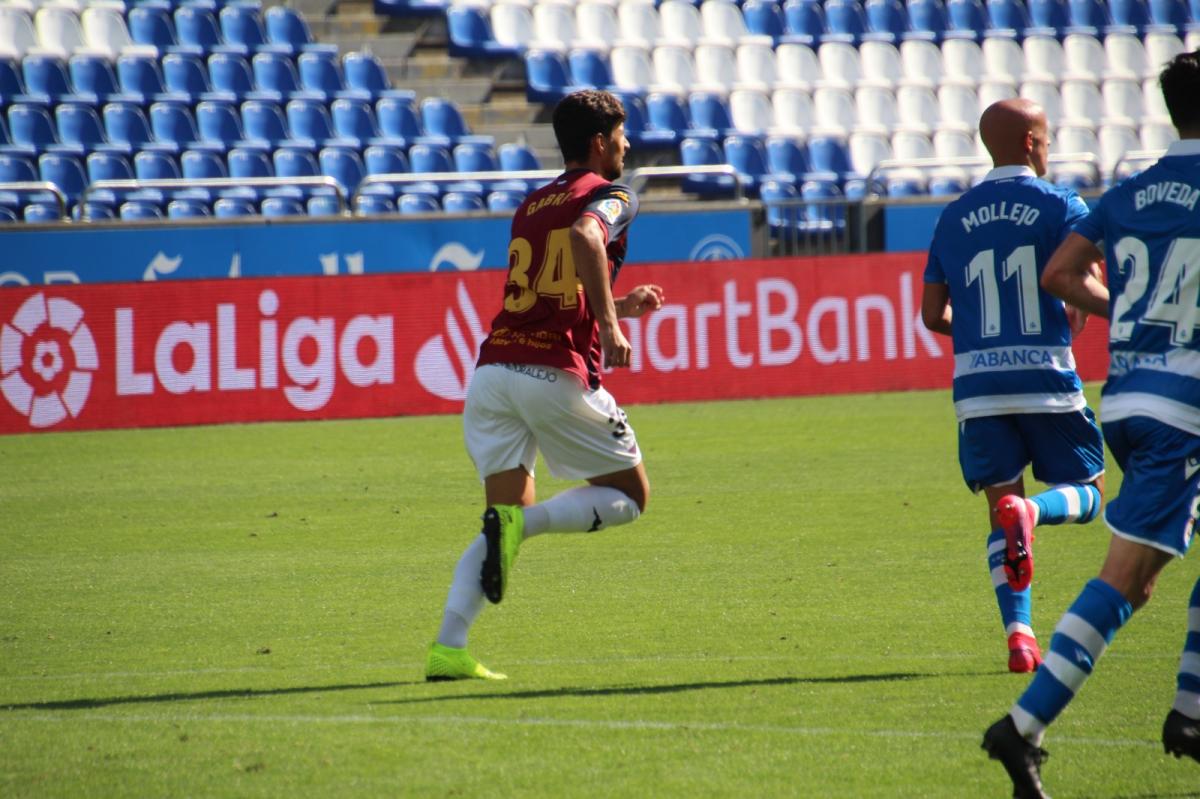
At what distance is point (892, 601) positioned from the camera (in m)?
6.83

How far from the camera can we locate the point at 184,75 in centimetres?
2000

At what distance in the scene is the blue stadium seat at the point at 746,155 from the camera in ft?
70.4

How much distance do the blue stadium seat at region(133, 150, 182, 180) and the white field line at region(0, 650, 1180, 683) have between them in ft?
44.2

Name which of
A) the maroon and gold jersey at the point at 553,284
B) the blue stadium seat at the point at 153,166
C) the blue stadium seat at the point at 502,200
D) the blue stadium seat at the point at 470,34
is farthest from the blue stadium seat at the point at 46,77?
the maroon and gold jersey at the point at 553,284

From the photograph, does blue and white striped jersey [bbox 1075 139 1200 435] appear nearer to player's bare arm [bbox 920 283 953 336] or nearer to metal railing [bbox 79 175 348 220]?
player's bare arm [bbox 920 283 953 336]

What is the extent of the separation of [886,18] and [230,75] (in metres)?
10.6

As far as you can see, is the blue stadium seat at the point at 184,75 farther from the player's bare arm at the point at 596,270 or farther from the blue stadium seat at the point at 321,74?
the player's bare arm at the point at 596,270

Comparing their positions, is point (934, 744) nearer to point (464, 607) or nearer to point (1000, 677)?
point (1000, 677)

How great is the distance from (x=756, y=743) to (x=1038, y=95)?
21.6 m

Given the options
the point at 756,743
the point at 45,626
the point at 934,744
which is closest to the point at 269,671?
the point at 45,626

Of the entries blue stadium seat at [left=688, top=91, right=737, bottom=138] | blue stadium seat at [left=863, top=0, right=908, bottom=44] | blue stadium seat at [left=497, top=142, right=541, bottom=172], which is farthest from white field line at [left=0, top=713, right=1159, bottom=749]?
blue stadium seat at [left=863, top=0, right=908, bottom=44]

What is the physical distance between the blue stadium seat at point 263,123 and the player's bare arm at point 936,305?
48.8 feet

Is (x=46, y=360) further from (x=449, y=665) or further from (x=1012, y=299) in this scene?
(x=1012, y=299)

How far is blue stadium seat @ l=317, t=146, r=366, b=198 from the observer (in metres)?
19.3
